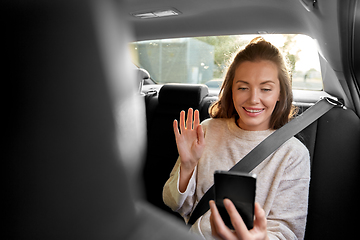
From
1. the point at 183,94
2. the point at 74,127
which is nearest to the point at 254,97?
the point at 183,94

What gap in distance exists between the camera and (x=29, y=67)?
12 centimetres

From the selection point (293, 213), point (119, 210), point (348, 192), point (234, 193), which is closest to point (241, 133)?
point (293, 213)

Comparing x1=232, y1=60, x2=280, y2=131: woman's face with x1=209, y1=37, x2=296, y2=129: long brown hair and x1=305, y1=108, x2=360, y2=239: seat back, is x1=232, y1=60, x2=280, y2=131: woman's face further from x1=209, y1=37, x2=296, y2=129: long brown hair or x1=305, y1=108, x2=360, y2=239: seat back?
x1=305, y1=108, x2=360, y2=239: seat back

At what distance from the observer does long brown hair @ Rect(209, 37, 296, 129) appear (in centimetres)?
118

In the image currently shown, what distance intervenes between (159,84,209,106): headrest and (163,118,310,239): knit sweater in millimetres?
477

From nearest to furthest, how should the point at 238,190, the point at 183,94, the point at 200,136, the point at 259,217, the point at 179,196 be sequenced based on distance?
1. the point at 238,190
2. the point at 259,217
3. the point at 200,136
4. the point at 179,196
5. the point at 183,94

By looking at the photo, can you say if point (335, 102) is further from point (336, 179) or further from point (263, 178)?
point (263, 178)

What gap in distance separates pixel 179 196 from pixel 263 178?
359mm

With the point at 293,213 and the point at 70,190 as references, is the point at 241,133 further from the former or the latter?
the point at 70,190

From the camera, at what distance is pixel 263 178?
1.16 meters

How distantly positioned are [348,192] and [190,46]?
1498mm

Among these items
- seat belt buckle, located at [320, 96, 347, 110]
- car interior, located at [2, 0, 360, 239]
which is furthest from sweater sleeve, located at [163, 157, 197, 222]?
car interior, located at [2, 0, 360, 239]

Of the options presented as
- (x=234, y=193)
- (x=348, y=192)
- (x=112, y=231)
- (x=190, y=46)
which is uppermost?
(x=190, y=46)

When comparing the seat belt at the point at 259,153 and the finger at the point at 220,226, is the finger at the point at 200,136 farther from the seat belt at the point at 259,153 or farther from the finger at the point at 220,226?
the finger at the point at 220,226
